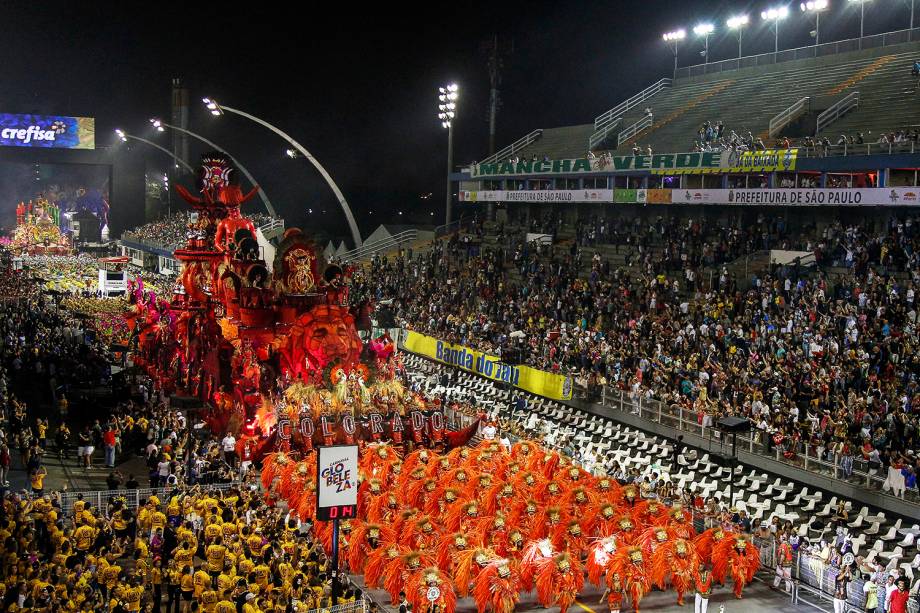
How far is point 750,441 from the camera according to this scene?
27.3 meters

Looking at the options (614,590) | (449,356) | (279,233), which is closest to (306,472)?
(614,590)

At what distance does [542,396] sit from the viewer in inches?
1416

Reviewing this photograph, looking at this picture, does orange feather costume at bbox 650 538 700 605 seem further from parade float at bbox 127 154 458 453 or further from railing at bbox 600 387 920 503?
parade float at bbox 127 154 458 453

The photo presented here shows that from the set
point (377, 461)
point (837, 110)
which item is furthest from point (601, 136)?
point (377, 461)

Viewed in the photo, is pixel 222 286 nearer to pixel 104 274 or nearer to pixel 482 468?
pixel 482 468

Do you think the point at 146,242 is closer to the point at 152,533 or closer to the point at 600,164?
the point at 600,164

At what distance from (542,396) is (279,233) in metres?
34.7

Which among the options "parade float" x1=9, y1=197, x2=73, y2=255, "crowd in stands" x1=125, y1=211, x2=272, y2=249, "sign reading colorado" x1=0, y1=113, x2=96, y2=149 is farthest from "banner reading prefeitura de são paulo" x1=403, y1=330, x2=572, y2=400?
"parade float" x1=9, y1=197, x2=73, y2=255

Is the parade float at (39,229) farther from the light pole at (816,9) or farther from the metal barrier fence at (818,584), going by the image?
the metal barrier fence at (818,584)

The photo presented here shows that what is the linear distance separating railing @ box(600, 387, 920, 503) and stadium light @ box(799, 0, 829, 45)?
79.4 feet

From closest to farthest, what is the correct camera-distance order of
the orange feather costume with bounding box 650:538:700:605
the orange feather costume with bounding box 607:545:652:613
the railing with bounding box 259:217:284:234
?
the orange feather costume with bounding box 607:545:652:613, the orange feather costume with bounding box 650:538:700:605, the railing with bounding box 259:217:284:234

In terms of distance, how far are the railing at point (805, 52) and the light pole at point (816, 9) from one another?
0.77 m

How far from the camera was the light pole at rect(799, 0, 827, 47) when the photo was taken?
46.6 m

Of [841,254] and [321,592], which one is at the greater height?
[841,254]
